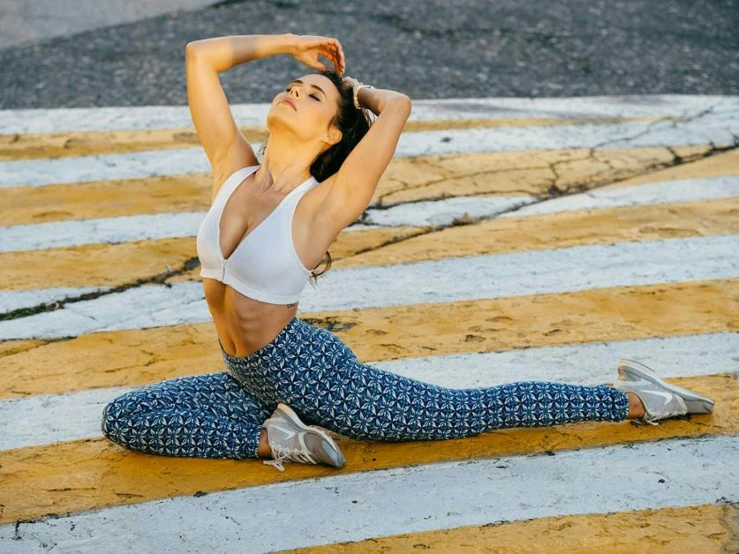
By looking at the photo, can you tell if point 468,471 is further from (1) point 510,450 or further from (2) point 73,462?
(2) point 73,462

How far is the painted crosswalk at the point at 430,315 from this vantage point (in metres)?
3.78

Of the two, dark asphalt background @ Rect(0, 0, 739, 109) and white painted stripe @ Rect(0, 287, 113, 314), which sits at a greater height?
dark asphalt background @ Rect(0, 0, 739, 109)

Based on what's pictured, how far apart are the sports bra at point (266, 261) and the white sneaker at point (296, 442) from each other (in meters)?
0.40

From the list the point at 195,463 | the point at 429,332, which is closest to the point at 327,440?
the point at 195,463

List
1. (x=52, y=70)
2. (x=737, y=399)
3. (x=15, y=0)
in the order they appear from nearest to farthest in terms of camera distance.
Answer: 1. (x=737, y=399)
2. (x=52, y=70)
3. (x=15, y=0)

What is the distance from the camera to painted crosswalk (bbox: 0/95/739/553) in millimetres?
3783

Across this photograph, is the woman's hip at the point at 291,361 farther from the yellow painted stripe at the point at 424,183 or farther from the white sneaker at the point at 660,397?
the yellow painted stripe at the point at 424,183

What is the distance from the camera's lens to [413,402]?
4.12 meters

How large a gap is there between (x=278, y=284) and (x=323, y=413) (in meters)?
0.46

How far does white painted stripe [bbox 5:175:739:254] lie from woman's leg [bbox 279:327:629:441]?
2.21 meters

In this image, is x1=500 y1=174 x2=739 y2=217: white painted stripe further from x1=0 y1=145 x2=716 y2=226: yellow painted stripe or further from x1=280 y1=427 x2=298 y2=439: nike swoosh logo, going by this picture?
x1=280 y1=427 x2=298 y2=439: nike swoosh logo

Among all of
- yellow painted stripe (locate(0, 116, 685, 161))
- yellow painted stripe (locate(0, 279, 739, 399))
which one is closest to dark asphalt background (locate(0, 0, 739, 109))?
yellow painted stripe (locate(0, 116, 685, 161))

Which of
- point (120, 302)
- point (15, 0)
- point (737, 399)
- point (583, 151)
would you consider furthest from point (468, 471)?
point (15, 0)

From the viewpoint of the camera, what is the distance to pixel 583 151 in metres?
7.30
